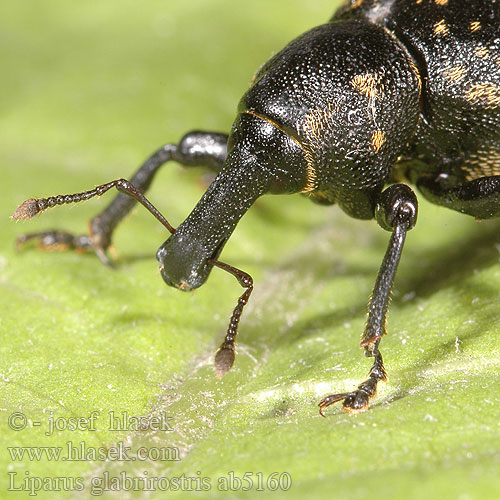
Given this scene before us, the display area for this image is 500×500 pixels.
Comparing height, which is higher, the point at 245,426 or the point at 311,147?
the point at 311,147

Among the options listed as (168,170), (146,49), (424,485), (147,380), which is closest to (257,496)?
(424,485)

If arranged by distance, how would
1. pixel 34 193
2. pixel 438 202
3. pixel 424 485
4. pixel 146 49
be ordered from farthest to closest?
pixel 146 49 → pixel 34 193 → pixel 438 202 → pixel 424 485

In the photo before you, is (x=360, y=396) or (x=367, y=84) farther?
(x=367, y=84)

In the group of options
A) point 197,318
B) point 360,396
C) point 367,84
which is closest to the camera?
point 360,396

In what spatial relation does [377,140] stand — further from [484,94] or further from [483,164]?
[483,164]

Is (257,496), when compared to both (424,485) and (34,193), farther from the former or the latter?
(34,193)

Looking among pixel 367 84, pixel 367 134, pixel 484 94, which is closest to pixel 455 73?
pixel 484 94

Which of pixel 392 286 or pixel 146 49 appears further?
pixel 146 49

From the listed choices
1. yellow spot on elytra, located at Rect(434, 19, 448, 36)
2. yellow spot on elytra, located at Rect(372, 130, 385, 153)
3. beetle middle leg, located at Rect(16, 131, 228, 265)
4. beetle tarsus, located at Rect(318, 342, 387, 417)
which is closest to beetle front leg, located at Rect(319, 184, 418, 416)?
beetle tarsus, located at Rect(318, 342, 387, 417)
